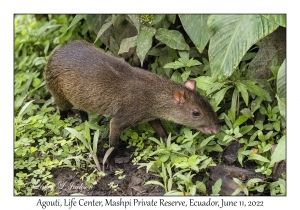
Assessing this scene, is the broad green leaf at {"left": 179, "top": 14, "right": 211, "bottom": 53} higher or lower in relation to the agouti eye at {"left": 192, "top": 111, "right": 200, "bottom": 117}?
higher

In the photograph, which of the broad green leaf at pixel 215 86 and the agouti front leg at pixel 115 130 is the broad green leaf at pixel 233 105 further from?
the agouti front leg at pixel 115 130

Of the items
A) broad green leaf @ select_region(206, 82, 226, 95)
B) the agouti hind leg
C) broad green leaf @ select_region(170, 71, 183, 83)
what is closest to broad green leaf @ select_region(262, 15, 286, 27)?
broad green leaf @ select_region(206, 82, 226, 95)

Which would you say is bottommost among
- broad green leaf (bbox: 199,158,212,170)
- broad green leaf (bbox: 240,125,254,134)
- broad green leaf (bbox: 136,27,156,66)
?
broad green leaf (bbox: 199,158,212,170)

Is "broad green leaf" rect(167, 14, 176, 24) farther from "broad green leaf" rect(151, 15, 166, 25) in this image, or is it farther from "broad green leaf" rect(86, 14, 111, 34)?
"broad green leaf" rect(86, 14, 111, 34)

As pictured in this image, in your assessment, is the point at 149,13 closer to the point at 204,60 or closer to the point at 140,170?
the point at 204,60

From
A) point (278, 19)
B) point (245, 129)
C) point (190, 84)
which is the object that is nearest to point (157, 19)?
point (190, 84)

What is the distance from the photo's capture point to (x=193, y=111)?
19.8 ft

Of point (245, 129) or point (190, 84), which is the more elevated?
point (190, 84)

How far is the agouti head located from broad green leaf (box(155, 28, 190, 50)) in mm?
507

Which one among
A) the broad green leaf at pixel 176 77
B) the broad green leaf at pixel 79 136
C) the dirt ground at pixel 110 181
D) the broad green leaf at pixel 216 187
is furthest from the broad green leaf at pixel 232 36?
the broad green leaf at pixel 79 136

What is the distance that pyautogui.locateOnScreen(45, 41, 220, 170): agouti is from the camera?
604 cm

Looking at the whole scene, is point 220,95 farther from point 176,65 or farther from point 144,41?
point 144,41

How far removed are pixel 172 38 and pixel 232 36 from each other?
104 centimetres

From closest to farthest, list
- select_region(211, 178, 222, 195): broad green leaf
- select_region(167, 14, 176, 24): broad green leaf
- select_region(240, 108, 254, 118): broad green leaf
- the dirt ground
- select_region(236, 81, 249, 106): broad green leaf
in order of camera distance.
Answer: select_region(211, 178, 222, 195): broad green leaf < the dirt ground < select_region(236, 81, 249, 106): broad green leaf < select_region(240, 108, 254, 118): broad green leaf < select_region(167, 14, 176, 24): broad green leaf
